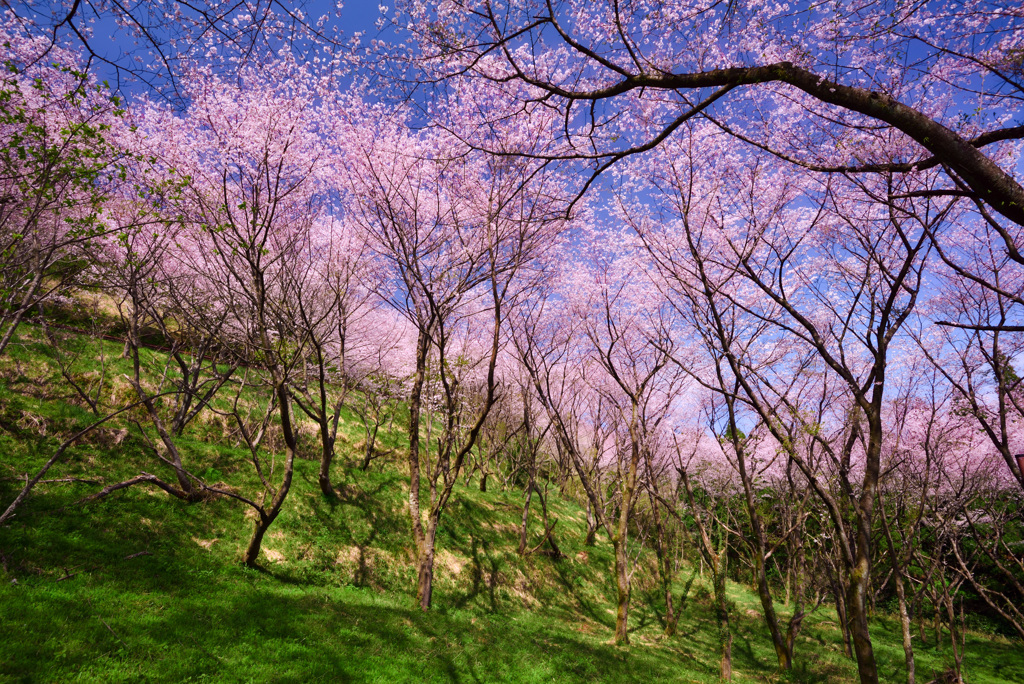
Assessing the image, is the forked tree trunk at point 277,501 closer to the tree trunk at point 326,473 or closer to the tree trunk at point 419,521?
the tree trunk at point 419,521

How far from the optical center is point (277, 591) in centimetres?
835

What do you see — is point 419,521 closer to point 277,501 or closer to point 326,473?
point 277,501

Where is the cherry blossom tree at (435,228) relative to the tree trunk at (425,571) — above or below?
above

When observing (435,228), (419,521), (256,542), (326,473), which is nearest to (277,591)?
(256,542)

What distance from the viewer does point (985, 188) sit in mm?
3180

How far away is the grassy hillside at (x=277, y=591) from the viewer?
5.69m

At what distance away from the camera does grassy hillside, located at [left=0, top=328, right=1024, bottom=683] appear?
569 cm

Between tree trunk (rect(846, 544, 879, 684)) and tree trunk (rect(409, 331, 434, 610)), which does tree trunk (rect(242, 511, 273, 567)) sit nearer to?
tree trunk (rect(409, 331, 434, 610))

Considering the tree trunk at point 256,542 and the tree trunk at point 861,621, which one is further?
the tree trunk at point 256,542

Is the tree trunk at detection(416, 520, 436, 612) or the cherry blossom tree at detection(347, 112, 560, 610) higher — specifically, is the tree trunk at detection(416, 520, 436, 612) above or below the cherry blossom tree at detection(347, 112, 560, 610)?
below

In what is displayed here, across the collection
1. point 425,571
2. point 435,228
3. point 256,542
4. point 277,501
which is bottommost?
point 425,571

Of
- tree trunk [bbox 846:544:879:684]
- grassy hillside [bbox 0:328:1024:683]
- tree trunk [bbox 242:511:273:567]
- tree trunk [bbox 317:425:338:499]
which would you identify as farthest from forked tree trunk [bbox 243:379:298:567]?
tree trunk [bbox 846:544:879:684]

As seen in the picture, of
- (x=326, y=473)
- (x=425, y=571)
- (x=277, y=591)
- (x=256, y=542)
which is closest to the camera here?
(x=277, y=591)

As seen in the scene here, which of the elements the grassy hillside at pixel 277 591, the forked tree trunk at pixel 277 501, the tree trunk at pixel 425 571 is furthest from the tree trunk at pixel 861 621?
the forked tree trunk at pixel 277 501
